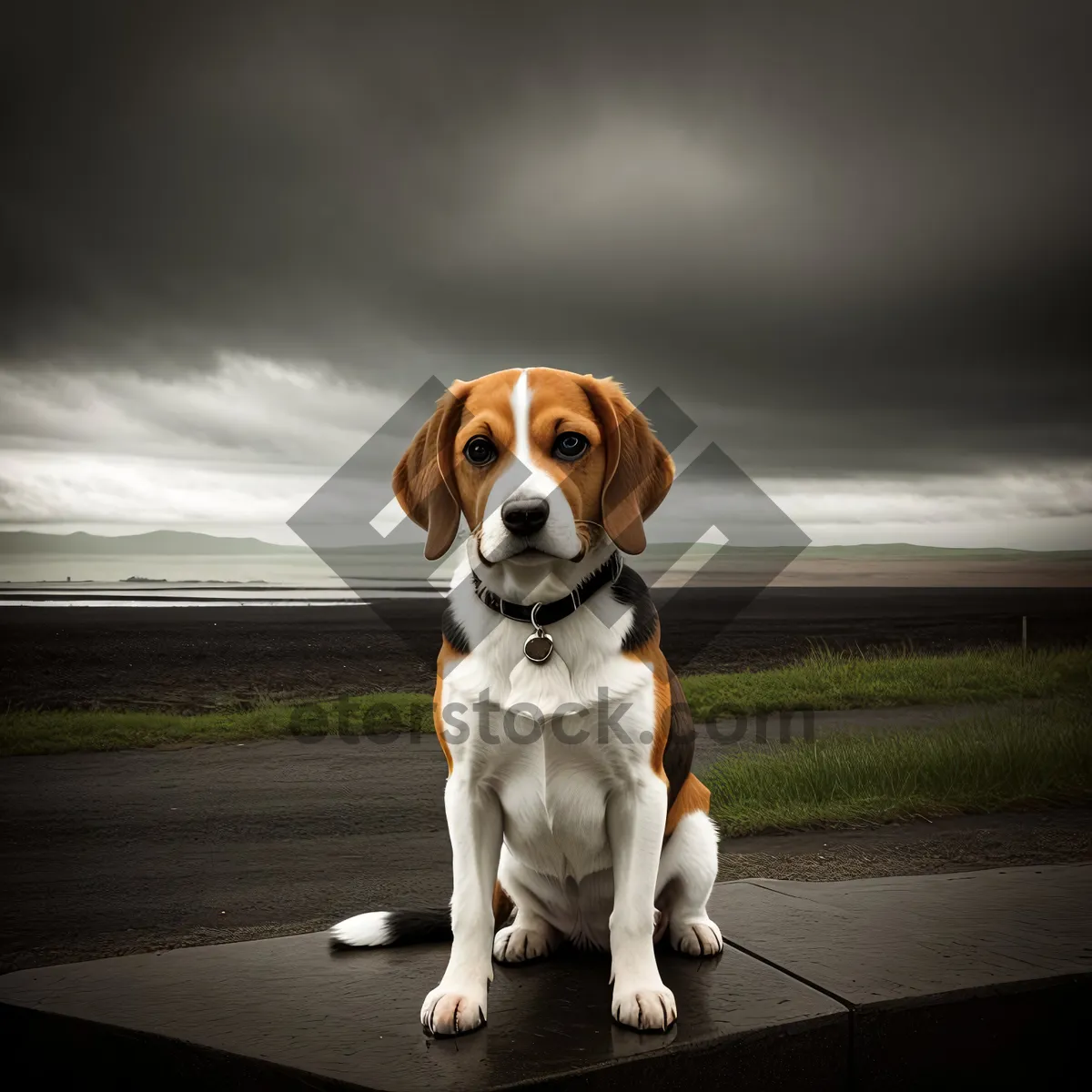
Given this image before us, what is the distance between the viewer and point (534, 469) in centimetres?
297

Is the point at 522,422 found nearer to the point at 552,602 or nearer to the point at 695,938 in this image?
the point at 552,602

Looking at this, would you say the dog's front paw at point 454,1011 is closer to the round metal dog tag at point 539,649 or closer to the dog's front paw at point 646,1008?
the dog's front paw at point 646,1008

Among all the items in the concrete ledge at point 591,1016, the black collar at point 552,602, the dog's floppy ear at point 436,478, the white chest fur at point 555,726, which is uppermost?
the dog's floppy ear at point 436,478

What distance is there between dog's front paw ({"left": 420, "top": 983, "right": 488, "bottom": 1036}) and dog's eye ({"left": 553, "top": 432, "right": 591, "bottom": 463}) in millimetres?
1698

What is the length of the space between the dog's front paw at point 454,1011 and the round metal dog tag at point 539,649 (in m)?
1.06

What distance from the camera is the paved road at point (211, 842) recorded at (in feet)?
23.1

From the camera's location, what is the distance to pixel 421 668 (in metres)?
22.9

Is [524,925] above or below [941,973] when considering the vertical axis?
above

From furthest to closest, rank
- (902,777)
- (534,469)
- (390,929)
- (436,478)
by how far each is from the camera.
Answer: (902,777), (390,929), (436,478), (534,469)

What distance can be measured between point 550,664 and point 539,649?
0.06 metres

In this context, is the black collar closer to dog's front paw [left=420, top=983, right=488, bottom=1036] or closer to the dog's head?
the dog's head

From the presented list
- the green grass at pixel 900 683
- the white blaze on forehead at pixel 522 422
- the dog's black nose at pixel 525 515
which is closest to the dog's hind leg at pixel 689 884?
the dog's black nose at pixel 525 515

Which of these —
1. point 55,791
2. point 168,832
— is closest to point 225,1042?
point 168,832

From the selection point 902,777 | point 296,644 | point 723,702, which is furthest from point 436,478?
Result: point 296,644
